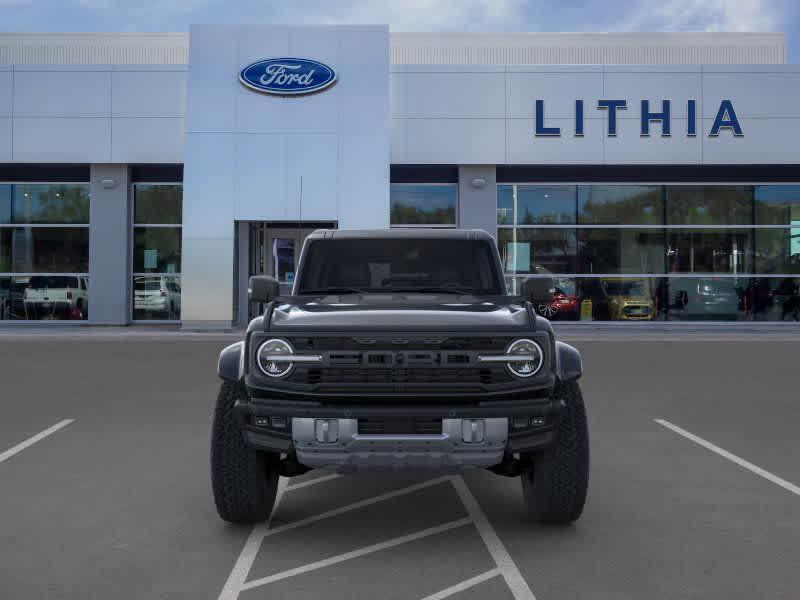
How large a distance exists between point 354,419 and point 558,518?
58.7 inches

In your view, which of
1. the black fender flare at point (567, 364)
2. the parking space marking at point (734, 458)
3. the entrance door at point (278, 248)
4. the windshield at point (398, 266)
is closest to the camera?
the black fender flare at point (567, 364)

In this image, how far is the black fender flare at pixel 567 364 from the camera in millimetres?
5140

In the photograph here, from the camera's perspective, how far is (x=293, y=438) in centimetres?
479

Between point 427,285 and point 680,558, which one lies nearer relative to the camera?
point 680,558

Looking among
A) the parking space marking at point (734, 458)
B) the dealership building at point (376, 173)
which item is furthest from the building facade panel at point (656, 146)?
the parking space marking at point (734, 458)

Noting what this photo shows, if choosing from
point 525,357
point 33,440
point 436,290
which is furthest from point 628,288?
point 525,357

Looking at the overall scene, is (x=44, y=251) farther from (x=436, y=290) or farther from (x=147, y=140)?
Result: (x=436, y=290)

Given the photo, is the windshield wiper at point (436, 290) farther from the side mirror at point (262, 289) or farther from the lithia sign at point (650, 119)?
the lithia sign at point (650, 119)

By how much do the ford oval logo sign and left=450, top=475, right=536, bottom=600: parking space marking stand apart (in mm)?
19101

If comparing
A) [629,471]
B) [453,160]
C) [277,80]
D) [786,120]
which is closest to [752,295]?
[786,120]

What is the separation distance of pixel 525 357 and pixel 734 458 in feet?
12.0

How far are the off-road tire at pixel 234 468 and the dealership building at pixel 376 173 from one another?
60.6 feet

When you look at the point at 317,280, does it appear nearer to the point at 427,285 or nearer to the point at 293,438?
the point at 427,285

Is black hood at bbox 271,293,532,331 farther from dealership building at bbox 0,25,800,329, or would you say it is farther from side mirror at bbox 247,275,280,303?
dealership building at bbox 0,25,800,329
